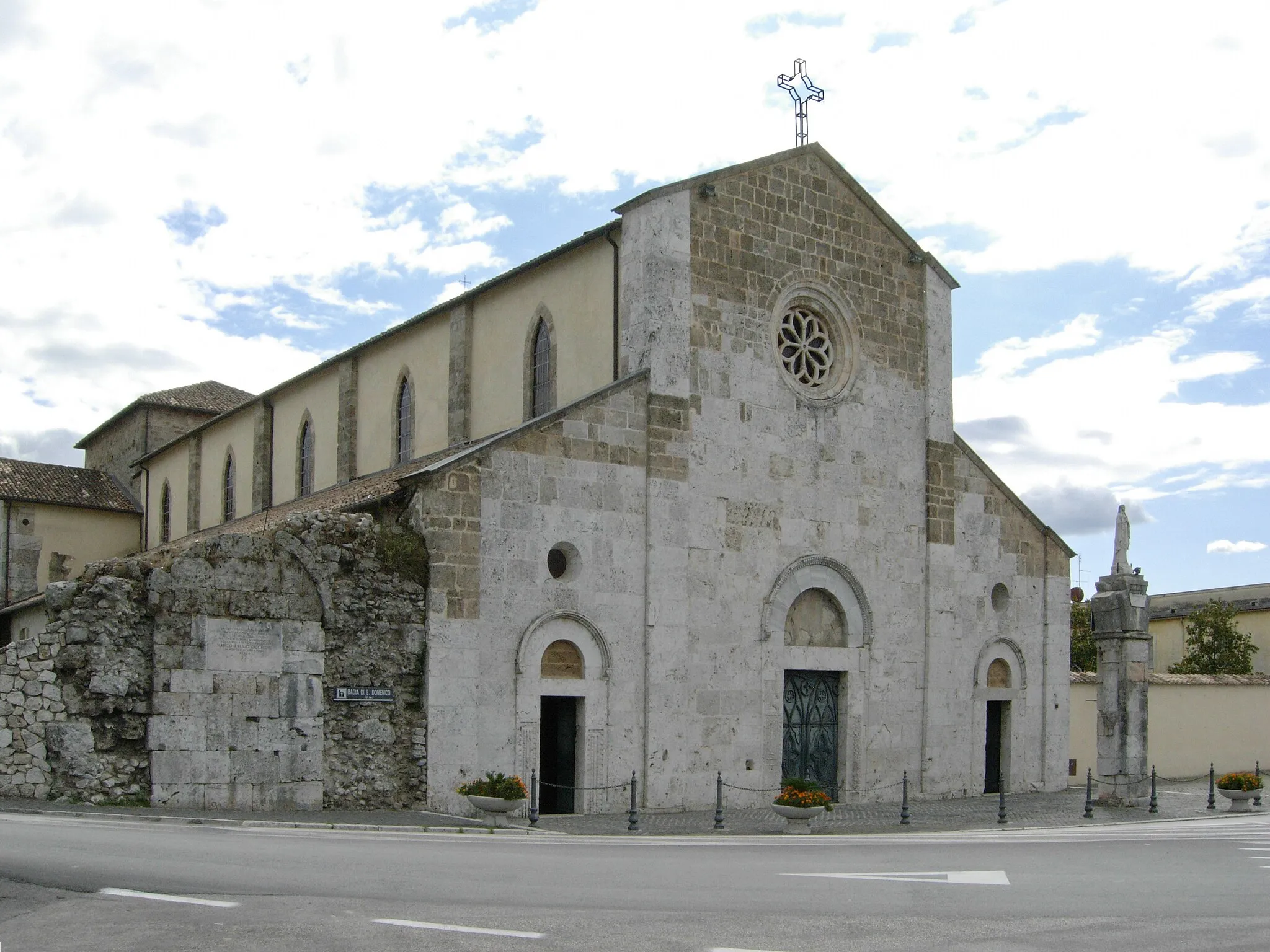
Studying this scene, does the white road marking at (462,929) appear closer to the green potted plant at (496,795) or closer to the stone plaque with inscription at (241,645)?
the green potted plant at (496,795)

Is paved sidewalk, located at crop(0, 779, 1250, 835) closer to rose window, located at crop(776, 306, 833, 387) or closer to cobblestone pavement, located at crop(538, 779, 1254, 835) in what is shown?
cobblestone pavement, located at crop(538, 779, 1254, 835)

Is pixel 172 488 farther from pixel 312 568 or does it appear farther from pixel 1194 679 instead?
pixel 1194 679

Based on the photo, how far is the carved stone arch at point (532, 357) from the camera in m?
27.0

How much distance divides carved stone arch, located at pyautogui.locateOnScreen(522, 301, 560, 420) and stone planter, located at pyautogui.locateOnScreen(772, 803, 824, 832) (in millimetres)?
9479

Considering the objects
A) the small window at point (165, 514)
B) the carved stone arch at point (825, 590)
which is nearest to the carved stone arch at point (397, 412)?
the carved stone arch at point (825, 590)

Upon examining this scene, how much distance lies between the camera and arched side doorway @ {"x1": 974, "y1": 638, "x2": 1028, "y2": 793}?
96.5 feet

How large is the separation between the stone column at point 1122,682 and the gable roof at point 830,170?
6.95m

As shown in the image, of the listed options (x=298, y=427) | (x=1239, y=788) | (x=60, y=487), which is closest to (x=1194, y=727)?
(x=1239, y=788)

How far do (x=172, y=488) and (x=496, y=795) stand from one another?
3102 cm

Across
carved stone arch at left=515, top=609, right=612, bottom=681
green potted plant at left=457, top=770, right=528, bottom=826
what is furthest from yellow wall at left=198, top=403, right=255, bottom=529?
green potted plant at left=457, top=770, right=528, bottom=826

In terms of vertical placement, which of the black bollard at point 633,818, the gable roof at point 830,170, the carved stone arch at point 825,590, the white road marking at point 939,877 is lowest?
the black bollard at point 633,818

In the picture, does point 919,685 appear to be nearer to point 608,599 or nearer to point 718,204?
point 608,599

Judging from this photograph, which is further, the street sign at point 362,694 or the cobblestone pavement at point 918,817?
the cobblestone pavement at point 918,817

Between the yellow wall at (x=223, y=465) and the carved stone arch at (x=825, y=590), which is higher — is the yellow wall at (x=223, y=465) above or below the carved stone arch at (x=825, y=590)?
above
